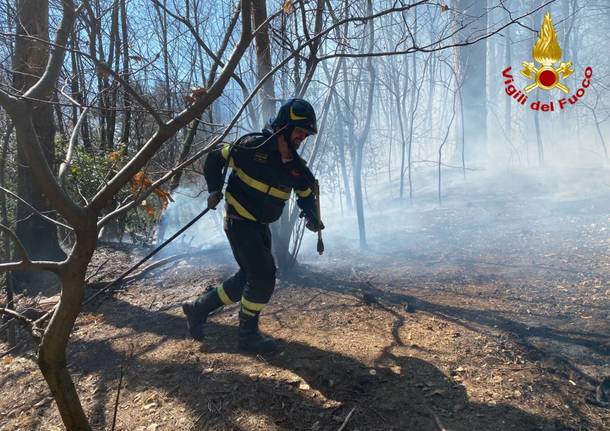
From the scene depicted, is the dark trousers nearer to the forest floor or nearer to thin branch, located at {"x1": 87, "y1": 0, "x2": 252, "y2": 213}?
the forest floor

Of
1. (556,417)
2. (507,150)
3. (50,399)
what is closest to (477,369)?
(556,417)

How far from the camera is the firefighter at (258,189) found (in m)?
3.04

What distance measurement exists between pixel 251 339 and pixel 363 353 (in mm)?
884

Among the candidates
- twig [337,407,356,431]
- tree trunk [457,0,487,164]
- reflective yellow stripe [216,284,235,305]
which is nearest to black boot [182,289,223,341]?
reflective yellow stripe [216,284,235,305]

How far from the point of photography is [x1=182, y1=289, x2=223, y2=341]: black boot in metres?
3.37

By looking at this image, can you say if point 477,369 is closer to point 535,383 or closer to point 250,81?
point 535,383

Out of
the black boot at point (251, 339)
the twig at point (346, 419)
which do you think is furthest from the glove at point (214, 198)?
the twig at point (346, 419)

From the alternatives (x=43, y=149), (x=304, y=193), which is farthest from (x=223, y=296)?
(x=43, y=149)

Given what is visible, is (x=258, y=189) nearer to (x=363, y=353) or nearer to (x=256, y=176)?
(x=256, y=176)

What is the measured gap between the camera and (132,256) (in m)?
6.09

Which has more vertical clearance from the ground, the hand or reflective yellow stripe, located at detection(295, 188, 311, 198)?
reflective yellow stripe, located at detection(295, 188, 311, 198)

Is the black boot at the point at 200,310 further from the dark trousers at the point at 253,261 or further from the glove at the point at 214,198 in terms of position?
the glove at the point at 214,198

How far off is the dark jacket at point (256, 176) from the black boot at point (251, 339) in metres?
0.79

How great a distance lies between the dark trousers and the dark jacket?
0.09 m
